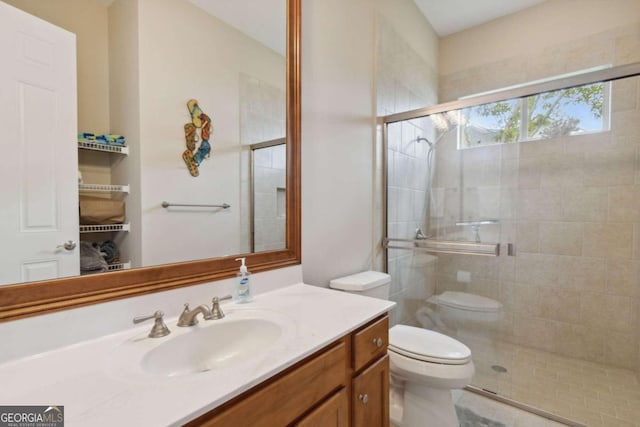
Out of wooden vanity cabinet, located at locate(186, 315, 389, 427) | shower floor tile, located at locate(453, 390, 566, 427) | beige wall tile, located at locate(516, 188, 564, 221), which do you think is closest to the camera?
wooden vanity cabinet, located at locate(186, 315, 389, 427)

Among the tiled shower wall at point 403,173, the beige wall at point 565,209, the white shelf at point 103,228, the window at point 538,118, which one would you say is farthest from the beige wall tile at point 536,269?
the white shelf at point 103,228

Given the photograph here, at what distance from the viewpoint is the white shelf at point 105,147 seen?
79cm

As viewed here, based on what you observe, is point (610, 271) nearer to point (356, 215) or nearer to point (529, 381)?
point (529, 381)

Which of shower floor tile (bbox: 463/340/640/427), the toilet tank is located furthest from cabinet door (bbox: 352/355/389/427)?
shower floor tile (bbox: 463/340/640/427)

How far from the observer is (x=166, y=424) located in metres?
0.46

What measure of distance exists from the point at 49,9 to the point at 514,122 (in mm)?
2531

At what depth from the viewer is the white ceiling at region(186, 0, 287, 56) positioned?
112 cm

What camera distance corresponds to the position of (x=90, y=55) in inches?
31.3

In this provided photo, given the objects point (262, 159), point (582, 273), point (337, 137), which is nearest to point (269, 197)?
point (262, 159)

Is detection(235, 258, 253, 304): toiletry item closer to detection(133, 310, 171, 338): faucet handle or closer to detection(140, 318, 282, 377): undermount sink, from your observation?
detection(140, 318, 282, 377): undermount sink

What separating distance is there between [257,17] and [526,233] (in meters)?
2.48

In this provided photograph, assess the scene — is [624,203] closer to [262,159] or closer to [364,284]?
[364,284]

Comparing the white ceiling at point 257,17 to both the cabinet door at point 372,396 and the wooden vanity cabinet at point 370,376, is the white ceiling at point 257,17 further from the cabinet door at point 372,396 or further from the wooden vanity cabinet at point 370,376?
the cabinet door at point 372,396

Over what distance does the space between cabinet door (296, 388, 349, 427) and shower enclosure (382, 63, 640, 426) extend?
4.24ft
